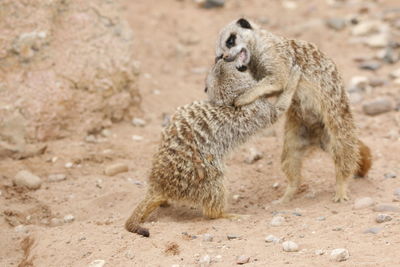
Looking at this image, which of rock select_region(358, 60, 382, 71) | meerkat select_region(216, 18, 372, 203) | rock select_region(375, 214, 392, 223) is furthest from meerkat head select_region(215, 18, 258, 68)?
rock select_region(358, 60, 382, 71)

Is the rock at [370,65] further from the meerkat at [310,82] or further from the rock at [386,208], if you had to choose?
the rock at [386,208]

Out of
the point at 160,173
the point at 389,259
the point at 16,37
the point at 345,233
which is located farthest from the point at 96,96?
the point at 389,259

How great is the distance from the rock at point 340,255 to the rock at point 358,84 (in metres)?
3.38

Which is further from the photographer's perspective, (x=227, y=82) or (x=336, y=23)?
(x=336, y=23)

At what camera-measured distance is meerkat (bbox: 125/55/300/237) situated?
3.60m

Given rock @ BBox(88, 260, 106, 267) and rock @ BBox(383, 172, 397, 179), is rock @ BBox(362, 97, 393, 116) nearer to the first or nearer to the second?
rock @ BBox(383, 172, 397, 179)

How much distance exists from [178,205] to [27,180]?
109cm

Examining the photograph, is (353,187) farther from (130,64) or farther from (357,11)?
(357,11)

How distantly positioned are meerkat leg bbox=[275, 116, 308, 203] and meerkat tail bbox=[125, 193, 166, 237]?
922 mm

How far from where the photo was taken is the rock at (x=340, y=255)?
106 inches

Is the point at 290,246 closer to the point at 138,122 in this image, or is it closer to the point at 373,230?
the point at 373,230

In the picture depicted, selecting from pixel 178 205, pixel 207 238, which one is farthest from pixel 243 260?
pixel 178 205

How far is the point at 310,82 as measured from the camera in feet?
12.8

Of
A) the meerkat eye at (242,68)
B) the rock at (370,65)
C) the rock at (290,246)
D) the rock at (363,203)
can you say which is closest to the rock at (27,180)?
the meerkat eye at (242,68)
